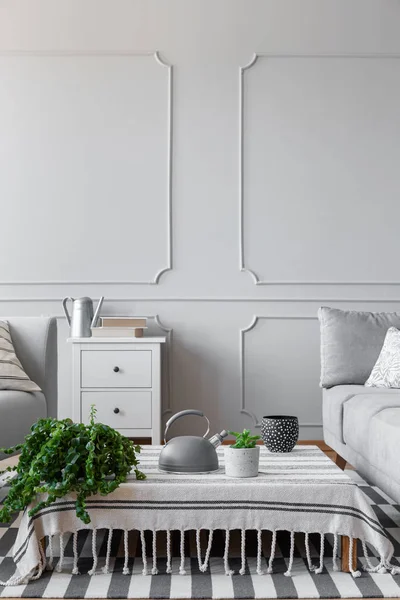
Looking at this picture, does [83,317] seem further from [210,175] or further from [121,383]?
[210,175]

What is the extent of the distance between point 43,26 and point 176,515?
122 inches

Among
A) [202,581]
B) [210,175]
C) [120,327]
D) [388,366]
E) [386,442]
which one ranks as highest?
[210,175]

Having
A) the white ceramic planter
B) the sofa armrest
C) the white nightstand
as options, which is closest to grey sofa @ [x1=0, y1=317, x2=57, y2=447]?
the sofa armrest

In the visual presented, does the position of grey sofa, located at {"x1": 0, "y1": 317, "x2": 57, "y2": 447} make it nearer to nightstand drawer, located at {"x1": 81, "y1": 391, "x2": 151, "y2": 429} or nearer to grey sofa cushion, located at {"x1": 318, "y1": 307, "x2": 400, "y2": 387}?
nightstand drawer, located at {"x1": 81, "y1": 391, "x2": 151, "y2": 429}

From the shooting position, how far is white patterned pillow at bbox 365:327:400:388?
3121 millimetres

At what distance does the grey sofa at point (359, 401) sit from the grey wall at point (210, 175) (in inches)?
22.2

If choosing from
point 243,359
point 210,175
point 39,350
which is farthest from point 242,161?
point 39,350

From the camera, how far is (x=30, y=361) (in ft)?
9.87

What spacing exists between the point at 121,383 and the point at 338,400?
3.61 feet

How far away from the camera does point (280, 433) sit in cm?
231

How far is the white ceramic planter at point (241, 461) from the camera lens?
1914 millimetres

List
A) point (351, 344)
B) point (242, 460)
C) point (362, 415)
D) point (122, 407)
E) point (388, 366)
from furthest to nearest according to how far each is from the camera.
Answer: point (122, 407) → point (351, 344) → point (388, 366) → point (362, 415) → point (242, 460)

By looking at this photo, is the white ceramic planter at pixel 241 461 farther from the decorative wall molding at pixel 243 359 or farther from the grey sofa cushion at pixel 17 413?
the decorative wall molding at pixel 243 359

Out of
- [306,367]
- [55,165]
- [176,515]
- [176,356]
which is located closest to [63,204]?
[55,165]
